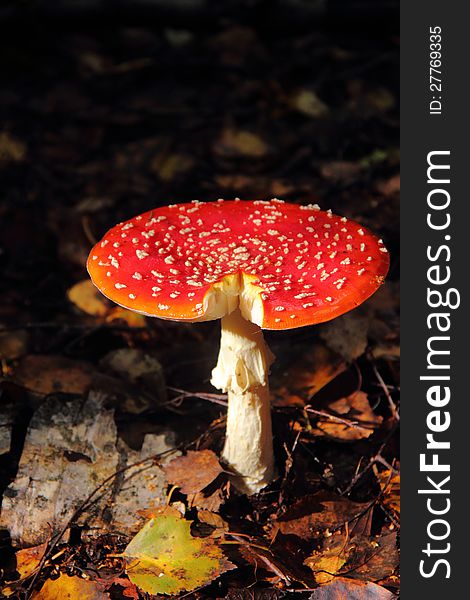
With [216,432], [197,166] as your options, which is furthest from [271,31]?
[216,432]

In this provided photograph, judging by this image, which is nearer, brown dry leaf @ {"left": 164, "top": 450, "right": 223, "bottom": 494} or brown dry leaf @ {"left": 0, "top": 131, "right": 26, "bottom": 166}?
brown dry leaf @ {"left": 164, "top": 450, "right": 223, "bottom": 494}

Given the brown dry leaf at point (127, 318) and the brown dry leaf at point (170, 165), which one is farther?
the brown dry leaf at point (170, 165)

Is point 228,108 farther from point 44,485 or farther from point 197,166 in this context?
point 44,485

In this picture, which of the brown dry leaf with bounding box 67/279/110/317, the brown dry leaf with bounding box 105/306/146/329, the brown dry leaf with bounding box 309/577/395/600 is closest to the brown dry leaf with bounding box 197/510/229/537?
the brown dry leaf with bounding box 309/577/395/600

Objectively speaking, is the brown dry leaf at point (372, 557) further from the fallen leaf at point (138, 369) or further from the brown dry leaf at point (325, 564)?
the fallen leaf at point (138, 369)

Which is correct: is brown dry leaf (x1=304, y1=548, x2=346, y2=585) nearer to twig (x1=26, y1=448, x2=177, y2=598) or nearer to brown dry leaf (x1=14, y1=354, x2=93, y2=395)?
twig (x1=26, y1=448, x2=177, y2=598)

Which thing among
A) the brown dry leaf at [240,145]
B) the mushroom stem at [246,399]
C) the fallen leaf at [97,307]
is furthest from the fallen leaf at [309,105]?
the mushroom stem at [246,399]
